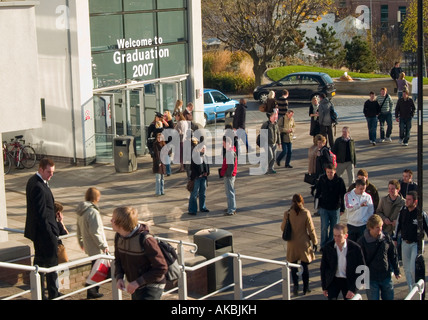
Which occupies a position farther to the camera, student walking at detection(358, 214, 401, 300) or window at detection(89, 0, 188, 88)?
window at detection(89, 0, 188, 88)

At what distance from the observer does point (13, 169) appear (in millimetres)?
21422

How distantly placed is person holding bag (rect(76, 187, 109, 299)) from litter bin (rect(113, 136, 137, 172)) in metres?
10.6

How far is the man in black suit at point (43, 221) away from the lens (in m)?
9.48

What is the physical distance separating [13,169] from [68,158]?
1.59 meters

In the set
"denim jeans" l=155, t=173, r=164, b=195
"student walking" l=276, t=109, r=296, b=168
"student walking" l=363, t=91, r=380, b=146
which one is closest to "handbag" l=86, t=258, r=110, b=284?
"denim jeans" l=155, t=173, r=164, b=195

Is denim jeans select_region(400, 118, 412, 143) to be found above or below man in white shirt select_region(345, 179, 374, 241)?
above

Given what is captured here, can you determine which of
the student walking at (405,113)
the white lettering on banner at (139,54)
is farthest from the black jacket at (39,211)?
the student walking at (405,113)

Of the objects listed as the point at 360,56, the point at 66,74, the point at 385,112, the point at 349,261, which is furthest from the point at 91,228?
the point at 360,56

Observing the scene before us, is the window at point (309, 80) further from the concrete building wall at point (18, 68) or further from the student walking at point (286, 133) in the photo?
the concrete building wall at point (18, 68)

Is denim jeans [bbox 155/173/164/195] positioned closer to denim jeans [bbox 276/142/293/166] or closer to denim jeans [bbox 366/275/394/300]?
denim jeans [bbox 276/142/293/166]

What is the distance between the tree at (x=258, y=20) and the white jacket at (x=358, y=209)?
25.9 metres

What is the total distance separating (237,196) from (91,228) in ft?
26.9

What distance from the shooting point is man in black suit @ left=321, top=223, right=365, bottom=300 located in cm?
905
